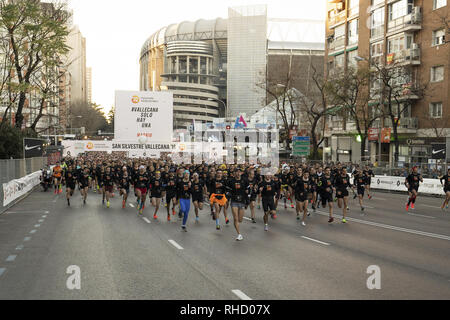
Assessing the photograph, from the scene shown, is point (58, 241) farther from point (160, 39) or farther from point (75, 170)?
point (160, 39)

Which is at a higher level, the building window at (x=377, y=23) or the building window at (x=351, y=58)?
the building window at (x=377, y=23)

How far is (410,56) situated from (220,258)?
36.3 metres

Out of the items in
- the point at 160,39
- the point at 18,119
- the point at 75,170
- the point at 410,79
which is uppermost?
the point at 160,39

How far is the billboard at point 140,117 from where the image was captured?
935 inches

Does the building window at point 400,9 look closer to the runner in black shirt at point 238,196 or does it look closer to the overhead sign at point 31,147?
the overhead sign at point 31,147

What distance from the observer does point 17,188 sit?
2589 cm

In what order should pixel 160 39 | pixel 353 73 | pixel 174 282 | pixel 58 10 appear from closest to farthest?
1. pixel 174 282
2. pixel 58 10
3. pixel 353 73
4. pixel 160 39

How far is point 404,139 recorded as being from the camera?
1745 inches

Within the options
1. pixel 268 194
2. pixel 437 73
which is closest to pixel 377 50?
pixel 437 73

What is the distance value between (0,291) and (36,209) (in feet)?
46.5

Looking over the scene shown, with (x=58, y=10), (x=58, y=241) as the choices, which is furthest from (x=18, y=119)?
(x=58, y=241)

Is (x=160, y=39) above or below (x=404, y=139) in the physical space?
above

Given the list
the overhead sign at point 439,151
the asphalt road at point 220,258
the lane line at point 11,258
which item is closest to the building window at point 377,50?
the overhead sign at point 439,151

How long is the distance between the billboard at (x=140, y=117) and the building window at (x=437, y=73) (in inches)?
988
